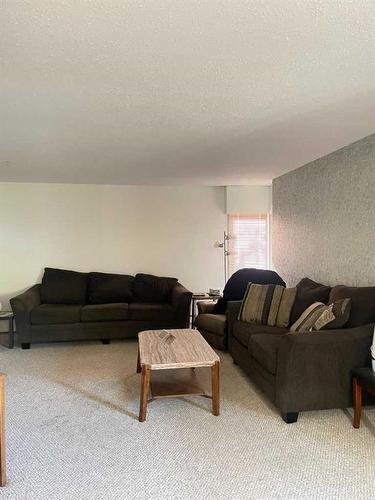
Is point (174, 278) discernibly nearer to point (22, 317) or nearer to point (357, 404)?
point (22, 317)

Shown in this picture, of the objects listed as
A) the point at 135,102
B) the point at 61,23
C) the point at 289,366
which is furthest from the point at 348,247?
the point at 61,23

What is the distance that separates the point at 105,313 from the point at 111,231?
4.68ft

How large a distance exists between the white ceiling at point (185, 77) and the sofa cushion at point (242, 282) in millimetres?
1551

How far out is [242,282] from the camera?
4.44 metres

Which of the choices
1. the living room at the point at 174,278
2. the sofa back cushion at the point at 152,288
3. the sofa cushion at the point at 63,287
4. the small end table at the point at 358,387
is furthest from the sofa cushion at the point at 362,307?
the sofa cushion at the point at 63,287

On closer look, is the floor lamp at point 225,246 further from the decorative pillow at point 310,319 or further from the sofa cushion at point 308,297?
the decorative pillow at point 310,319

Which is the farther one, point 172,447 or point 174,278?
point 174,278

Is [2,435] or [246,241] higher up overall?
[246,241]

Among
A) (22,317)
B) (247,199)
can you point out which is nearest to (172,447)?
(22,317)

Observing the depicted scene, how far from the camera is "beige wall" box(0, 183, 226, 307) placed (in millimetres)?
5031

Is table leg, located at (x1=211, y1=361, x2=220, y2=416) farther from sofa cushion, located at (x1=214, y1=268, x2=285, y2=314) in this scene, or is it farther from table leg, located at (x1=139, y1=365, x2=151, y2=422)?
sofa cushion, located at (x1=214, y1=268, x2=285, y2=314)

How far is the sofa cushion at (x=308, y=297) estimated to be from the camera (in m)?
3.33

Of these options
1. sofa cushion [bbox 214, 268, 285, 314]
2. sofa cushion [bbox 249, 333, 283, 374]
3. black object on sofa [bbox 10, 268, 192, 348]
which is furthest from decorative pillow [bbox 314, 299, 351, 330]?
black object on sofa [bbox 10, 268, 192, 348]

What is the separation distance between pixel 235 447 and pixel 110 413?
3.19 ft
